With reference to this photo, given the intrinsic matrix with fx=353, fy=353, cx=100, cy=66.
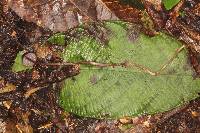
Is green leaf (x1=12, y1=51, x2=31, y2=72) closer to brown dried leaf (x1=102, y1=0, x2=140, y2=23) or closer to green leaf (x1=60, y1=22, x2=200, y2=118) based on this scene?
green leaf (x1=60, y1=22, x2=200, y2=118)

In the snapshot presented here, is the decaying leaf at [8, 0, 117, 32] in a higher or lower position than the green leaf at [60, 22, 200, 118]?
higher

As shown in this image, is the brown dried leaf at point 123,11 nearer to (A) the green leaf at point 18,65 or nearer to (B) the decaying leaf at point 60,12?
(B) the decaying leaf at point 60,12

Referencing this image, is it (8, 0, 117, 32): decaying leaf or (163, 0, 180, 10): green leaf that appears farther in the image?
(8, 0, 117, 32): decaying leaf

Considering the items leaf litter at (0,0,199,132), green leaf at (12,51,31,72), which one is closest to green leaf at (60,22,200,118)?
leaf litter at (0,0,199,132)

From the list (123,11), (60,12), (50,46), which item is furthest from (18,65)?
(123,11)

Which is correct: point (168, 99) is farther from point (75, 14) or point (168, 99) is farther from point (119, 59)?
point (75, 14)

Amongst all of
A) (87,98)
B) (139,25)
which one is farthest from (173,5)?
(87,98)
